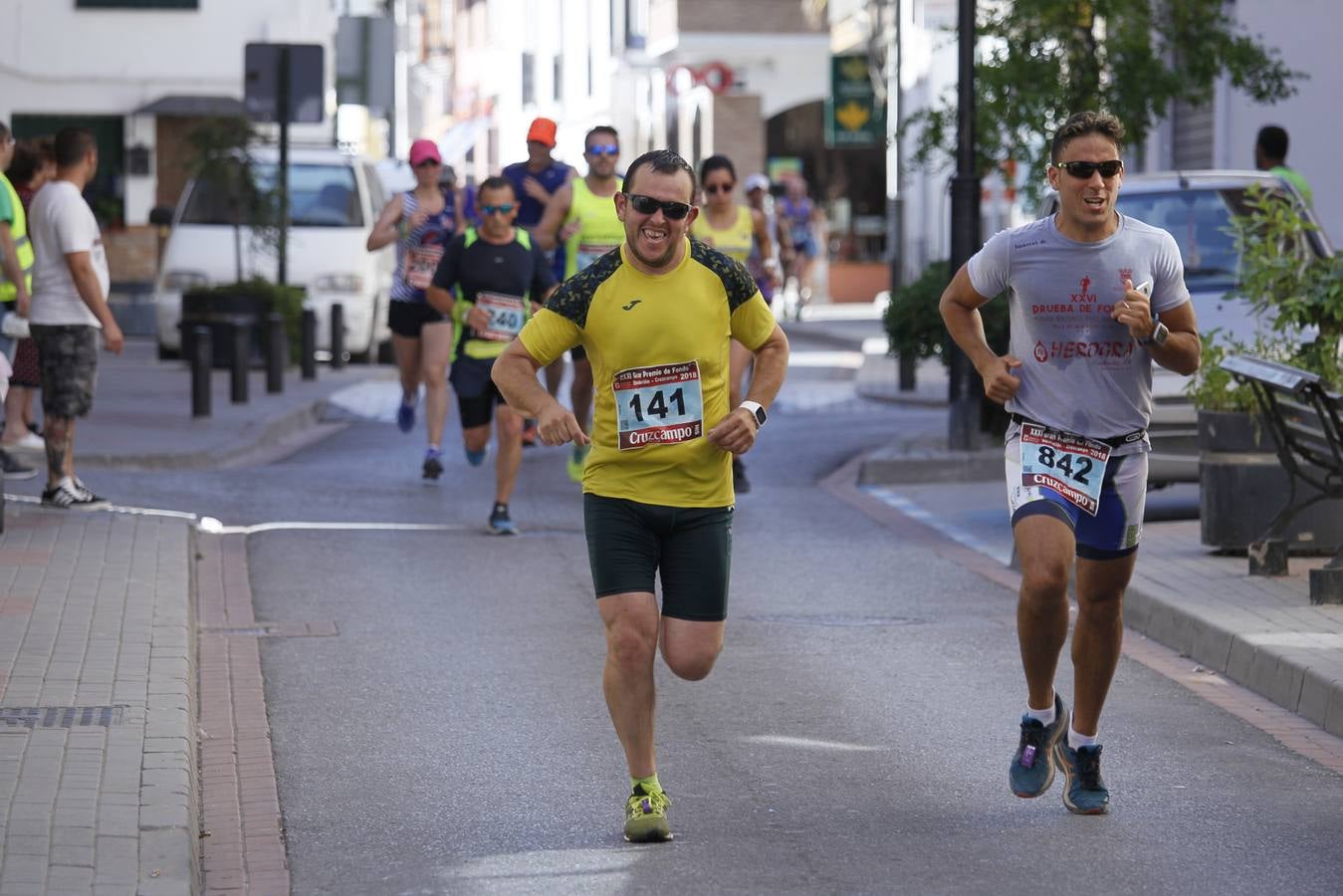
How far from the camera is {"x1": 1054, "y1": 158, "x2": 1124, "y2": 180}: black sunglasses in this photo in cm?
656

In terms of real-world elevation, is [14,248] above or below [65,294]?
above

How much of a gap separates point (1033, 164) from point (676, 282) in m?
13.0

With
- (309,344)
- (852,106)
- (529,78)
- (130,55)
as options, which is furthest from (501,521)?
(529,78)

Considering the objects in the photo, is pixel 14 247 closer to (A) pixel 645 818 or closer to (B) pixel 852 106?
(A) pixel 645 818

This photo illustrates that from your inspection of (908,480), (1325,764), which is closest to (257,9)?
(908,480)

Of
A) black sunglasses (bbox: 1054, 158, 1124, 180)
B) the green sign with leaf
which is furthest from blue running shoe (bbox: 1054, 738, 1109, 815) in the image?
the green sign with leaf

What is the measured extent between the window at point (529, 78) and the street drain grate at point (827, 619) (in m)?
58.3

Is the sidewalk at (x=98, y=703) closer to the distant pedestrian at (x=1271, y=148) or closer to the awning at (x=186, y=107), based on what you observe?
the distant pedestrian at (x=1271, y=148)

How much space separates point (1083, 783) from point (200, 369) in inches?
480

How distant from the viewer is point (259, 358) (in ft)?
78.5

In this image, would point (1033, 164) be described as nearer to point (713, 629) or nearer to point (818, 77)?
point (713, 629)

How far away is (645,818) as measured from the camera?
6254mm

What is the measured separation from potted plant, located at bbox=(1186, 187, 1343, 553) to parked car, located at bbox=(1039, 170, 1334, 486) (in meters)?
1.45

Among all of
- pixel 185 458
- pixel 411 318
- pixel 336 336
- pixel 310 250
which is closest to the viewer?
pixel 411 318
